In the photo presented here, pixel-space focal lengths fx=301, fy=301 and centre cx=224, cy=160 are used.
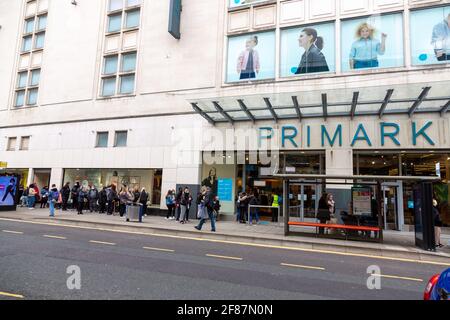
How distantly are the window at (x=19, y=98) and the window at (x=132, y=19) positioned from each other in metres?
10.6

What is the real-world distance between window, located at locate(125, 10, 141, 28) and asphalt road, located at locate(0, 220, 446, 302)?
596 inches

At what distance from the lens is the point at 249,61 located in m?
16.6

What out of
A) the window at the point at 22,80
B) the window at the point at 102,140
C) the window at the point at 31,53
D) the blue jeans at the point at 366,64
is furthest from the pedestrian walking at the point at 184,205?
the window at the point at 22,80

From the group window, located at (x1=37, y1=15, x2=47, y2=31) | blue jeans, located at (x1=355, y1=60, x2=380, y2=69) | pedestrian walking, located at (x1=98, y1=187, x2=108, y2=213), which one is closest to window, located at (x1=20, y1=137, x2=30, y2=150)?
window, located at (x1=37, y1=15, x2=47, y2=31)

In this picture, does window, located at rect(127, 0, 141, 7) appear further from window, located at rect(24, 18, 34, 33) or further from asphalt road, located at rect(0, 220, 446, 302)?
asphalt road, located at rect(0, 220, 446, 302)

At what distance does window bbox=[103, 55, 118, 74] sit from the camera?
1997 cm

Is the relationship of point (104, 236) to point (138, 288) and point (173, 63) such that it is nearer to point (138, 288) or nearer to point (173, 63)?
point (138, 288)

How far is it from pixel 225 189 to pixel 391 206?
327 inches

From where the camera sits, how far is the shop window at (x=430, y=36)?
526 inches

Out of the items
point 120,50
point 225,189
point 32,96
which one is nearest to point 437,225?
point 225,189

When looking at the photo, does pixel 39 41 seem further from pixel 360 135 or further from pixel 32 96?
pixel 360 135
